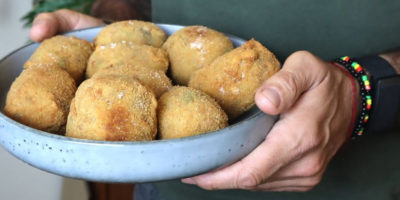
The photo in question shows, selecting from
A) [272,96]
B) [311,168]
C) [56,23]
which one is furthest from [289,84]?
[56,23]

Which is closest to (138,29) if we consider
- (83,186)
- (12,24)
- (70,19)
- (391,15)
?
(70,19)

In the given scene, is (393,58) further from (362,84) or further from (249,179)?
(249,179)

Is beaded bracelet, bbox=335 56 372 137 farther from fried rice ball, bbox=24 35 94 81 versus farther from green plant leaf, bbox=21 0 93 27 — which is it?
green plant leaf, bbox=21 0 93 27

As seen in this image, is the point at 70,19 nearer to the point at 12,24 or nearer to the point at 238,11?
the point at 238,11

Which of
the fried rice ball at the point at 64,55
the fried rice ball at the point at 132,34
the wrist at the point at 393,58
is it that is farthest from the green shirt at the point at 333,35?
the fried rice ball at the point at 64,55

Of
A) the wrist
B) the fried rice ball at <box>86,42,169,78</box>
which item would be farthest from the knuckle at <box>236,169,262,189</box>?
the wrist

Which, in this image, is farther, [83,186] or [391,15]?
[83,186]
